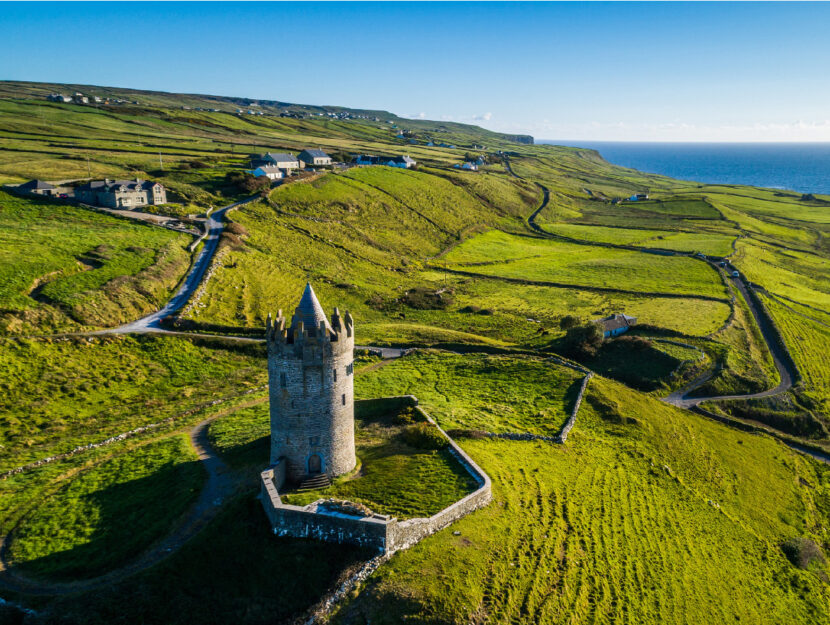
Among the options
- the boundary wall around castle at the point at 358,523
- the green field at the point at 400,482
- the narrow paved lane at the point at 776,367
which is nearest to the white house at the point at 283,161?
the narrow paved lane at the point at 776,367

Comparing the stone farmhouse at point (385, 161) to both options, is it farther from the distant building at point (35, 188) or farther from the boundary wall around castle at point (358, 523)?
the boundary wall around castle at point (358, 523)

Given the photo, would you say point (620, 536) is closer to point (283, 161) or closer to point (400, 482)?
point (400, 482)

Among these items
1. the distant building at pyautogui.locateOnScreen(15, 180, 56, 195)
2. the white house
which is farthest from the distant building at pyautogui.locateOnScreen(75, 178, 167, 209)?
the white house

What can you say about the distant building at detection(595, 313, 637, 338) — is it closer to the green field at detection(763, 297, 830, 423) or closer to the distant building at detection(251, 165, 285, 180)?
the green field at detection(763, 297, 830, 423)

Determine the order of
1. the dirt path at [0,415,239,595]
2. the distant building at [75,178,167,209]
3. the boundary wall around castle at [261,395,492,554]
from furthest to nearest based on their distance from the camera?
the distant building at [75,178,167,209] < the dirt path at [0,415,239,595] < the boundary wall around castle at [261,395,492,554]

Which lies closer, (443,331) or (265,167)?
(443,331)

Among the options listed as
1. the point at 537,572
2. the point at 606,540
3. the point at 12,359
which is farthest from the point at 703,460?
the point at 12,359

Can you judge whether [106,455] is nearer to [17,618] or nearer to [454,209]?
[17,618]
